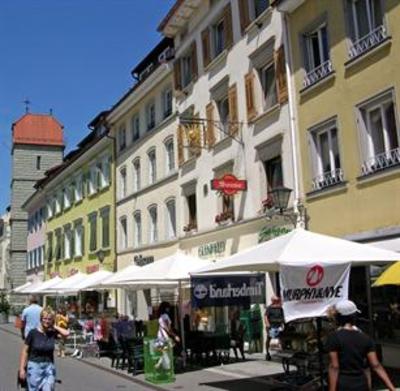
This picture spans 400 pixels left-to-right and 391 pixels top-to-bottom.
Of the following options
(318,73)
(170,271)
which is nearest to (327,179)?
(318,73)

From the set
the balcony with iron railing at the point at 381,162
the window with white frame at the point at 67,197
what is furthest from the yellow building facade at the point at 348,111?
the window with white frame at the point at 67,197

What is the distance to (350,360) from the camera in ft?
21.0

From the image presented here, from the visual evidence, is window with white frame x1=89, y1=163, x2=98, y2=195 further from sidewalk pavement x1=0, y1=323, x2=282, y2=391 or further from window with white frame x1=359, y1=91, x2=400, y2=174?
window with white frame x1=359, y1=91, x2=400, y2=174

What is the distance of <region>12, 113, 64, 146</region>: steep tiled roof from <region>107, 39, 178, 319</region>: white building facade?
35.5 meters

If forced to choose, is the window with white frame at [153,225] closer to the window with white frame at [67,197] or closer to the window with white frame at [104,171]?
the window with white frame at [104,171]

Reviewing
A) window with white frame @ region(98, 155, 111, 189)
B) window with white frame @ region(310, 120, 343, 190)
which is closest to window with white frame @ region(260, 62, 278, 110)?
window with white frame @ region(310, 120, 343, 190)

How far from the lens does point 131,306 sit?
32375 mm

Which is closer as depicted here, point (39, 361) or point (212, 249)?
point (39, 361)

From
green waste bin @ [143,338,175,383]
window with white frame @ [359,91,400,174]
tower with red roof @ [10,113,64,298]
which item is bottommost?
green waste bin @ [143,338,175,383]

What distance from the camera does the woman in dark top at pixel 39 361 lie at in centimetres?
876

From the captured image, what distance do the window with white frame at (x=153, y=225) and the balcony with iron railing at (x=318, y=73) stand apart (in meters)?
13.8

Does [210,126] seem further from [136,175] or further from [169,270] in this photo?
[136,175]

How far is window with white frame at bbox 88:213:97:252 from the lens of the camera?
129ft

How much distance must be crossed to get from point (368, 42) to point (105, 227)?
80.3ft
